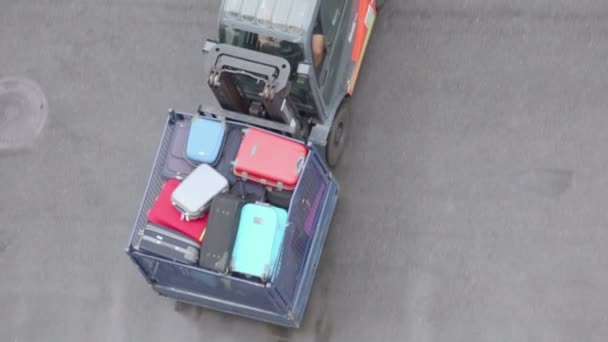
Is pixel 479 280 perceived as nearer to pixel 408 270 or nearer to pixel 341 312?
pixel 408 270

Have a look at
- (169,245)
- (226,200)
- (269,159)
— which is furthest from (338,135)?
(169,245)

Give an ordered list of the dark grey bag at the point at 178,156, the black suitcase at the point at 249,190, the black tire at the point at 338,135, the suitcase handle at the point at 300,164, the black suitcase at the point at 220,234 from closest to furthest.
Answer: the black suitcase at the point at 220,234, the suitcase handle at the point at 300,164, the black suitcase at the point at 249,190, the dark grey bag at the point at 178,156, the black tire at the point at 338,135

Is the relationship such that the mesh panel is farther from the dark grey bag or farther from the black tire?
the dark grey bag

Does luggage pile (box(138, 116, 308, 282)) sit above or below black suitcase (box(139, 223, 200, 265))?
above

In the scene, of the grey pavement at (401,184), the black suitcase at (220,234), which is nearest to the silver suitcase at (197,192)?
the black suitcase at (220,234)

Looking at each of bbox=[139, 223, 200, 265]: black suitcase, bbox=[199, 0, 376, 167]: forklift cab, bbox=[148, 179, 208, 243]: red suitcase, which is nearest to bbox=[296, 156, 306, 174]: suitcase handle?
bbox=[199, 0, 376, 167]: forklift cab

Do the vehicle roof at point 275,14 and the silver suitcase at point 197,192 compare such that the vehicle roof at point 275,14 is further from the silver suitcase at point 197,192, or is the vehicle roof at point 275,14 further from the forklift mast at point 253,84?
the silver suitcase at point 197,192

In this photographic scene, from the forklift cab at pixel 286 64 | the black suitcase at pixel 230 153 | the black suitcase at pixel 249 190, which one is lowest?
the black suitcase at pixel 249 190
